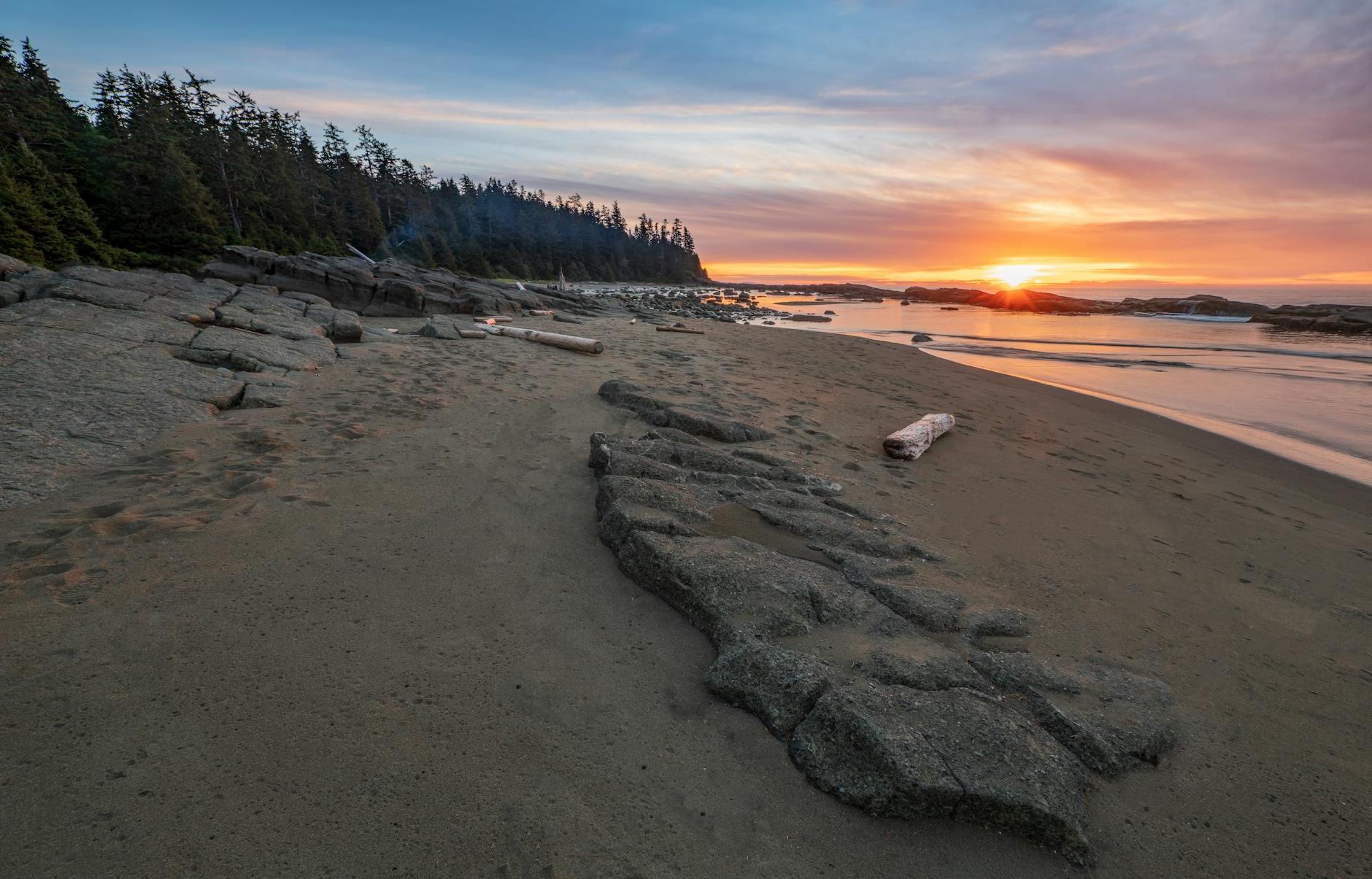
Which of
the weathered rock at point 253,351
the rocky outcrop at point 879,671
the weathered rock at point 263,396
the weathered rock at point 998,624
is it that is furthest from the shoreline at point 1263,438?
the weathered rock at point 253,351

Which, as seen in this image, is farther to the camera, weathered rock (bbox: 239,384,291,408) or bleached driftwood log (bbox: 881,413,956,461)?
bleached driftwood log (bbox: 881,413,956,461)

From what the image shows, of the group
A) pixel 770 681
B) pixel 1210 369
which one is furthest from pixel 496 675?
pixel 1210 369

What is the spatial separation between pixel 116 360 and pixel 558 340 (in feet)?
26.8

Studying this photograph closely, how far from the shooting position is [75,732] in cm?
233

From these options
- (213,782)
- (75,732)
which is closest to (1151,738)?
(213,782)

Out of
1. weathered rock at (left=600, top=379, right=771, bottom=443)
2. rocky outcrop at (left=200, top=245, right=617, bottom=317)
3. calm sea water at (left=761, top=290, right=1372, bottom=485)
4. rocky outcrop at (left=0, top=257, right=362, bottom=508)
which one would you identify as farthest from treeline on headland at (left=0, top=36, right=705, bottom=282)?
calm sea water at (left=761, top=290, right=1372, bottom=485)

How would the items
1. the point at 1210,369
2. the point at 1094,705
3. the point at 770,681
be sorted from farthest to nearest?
the point at 1210,369 → the point at 1094,705 → the point at 770,681

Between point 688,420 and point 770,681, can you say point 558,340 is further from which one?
point 770,681

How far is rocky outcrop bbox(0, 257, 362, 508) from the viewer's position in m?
4.68

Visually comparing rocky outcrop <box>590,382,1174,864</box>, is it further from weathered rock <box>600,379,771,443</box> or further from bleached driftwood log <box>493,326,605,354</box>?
bleached driftwood log <box>493,326,605,354</box>

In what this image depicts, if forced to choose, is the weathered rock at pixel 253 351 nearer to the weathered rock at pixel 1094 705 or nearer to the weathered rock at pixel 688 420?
the weathered rock at pixel 688 420

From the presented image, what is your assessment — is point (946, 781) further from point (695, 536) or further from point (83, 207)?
point (83, 207)

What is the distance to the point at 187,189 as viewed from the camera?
90.8 ft

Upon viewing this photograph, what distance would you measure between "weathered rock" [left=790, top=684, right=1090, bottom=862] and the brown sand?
0.33 feet
